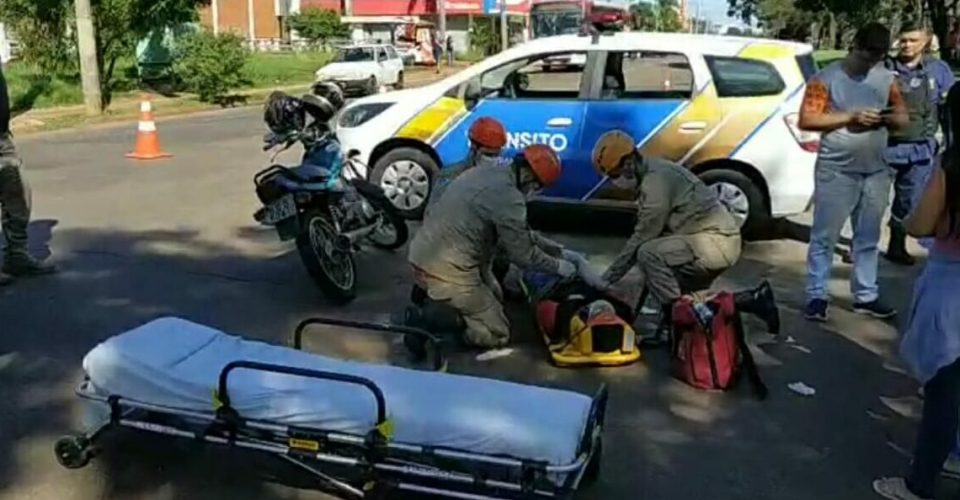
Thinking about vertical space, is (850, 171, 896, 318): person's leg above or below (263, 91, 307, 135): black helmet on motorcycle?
below

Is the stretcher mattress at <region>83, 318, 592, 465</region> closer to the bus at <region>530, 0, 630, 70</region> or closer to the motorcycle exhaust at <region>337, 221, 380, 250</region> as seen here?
the motorcycle exhaust at <region>337, 221, 380, 250</region>

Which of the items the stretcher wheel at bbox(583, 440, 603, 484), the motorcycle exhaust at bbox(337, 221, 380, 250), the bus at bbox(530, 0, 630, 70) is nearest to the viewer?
the stretcher wheel at bbox(583, 440, 603, 484)

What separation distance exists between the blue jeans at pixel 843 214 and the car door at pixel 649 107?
2282 millimetres

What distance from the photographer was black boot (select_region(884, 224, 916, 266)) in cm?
801

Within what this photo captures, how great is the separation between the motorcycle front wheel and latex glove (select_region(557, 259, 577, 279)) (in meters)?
1.78

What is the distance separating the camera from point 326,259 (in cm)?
693

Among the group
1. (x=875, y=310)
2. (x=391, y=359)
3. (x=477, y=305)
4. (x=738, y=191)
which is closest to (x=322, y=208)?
(x=391, y=359)

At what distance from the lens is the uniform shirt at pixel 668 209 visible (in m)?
5.77

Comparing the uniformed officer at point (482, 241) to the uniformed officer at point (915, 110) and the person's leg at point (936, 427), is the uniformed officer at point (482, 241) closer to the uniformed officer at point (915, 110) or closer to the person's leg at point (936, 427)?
the person's leg at point (936, 427)

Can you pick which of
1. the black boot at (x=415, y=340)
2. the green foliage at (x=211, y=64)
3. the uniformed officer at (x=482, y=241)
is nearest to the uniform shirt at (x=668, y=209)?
the uniformed officer at (x=482, y=241)

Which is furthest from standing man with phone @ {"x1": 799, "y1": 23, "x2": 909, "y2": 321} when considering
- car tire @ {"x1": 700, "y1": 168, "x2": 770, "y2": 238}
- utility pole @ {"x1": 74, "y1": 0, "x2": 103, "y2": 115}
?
utility pole @ {"x1": 74, "y1": 0, "x2": 103, "y2": 115}

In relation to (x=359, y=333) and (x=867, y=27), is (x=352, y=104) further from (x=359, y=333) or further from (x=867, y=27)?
(x=867, y=27)

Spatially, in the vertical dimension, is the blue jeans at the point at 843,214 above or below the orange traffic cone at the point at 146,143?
above

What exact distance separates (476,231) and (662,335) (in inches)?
49.4
